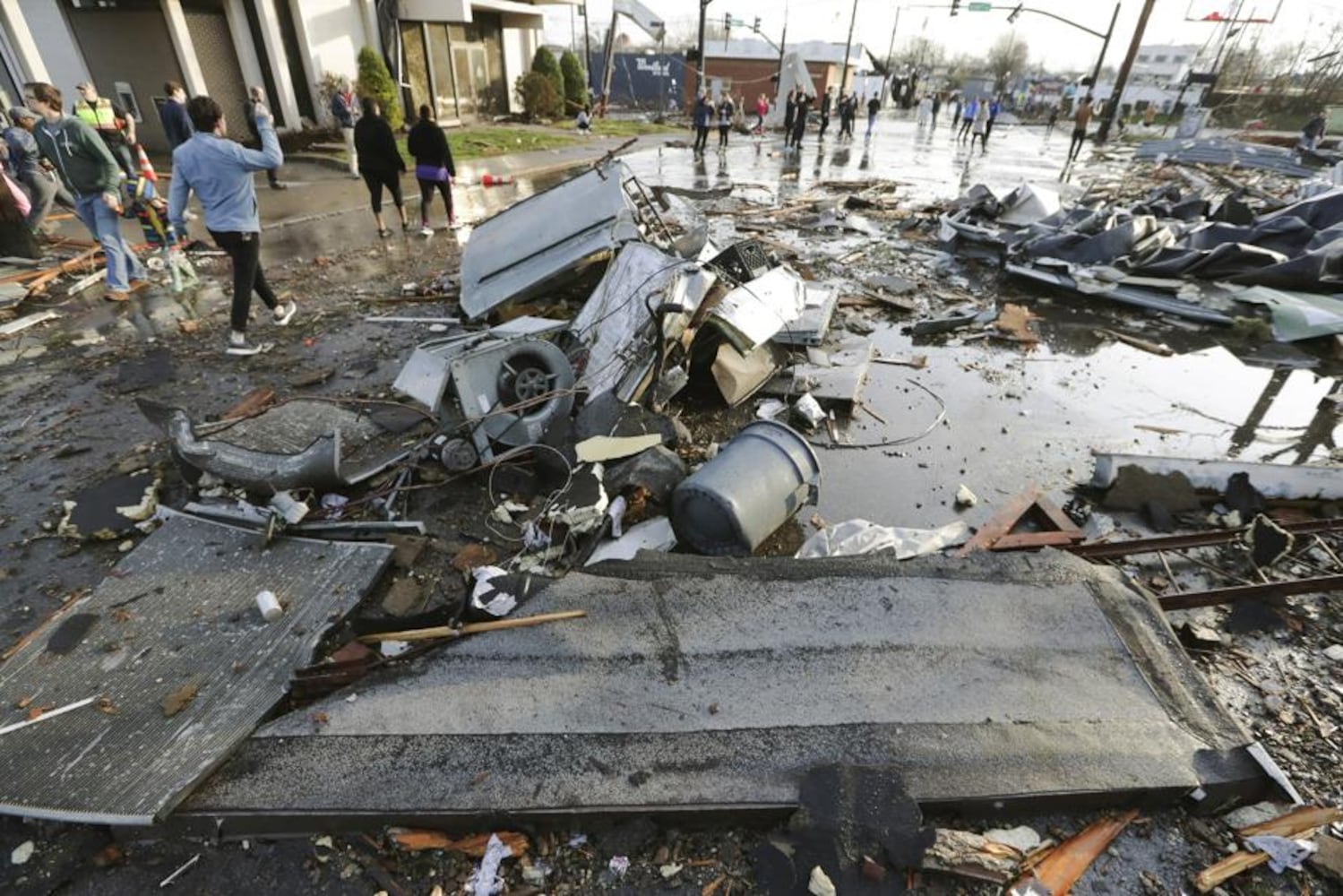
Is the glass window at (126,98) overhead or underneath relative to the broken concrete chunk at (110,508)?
overhead

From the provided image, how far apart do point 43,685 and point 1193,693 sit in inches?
192

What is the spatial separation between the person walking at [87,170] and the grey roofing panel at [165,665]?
4.95m

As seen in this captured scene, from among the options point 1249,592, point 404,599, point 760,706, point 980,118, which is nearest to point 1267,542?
point 1249,592

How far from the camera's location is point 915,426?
5156mm

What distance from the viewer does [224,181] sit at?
5.19 m

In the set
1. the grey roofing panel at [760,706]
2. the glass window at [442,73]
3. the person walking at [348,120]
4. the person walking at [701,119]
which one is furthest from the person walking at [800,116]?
the grey roofing panel at [760,706]

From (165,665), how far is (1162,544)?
203 inches

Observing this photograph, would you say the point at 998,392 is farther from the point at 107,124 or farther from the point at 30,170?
the point at 107,124

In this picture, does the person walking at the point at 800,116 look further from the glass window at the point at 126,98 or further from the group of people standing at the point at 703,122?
the glass window at the point at 126,98

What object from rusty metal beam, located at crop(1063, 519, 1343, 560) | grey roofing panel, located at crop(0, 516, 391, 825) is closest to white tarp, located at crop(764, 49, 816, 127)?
rusty metal beam, located at crop(1063, 519, 1343, 560)

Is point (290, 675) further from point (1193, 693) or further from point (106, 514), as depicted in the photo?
point (1193, 693)

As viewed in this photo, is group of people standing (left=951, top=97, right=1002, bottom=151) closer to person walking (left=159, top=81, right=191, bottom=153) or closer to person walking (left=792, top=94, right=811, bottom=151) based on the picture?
person walking (left=792, top=94, right=811, bottom=151)

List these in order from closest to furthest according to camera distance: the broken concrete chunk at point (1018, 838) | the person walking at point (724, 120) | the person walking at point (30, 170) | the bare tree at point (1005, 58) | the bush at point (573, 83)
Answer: the broken concrete chunk at point (1018, 838) → the person walking at point (30, 170) → the person walking at point (724, 120) → the bush at point (573, 83) → the bare tree at point (1005, 58)

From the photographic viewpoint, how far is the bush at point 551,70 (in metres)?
23.7
